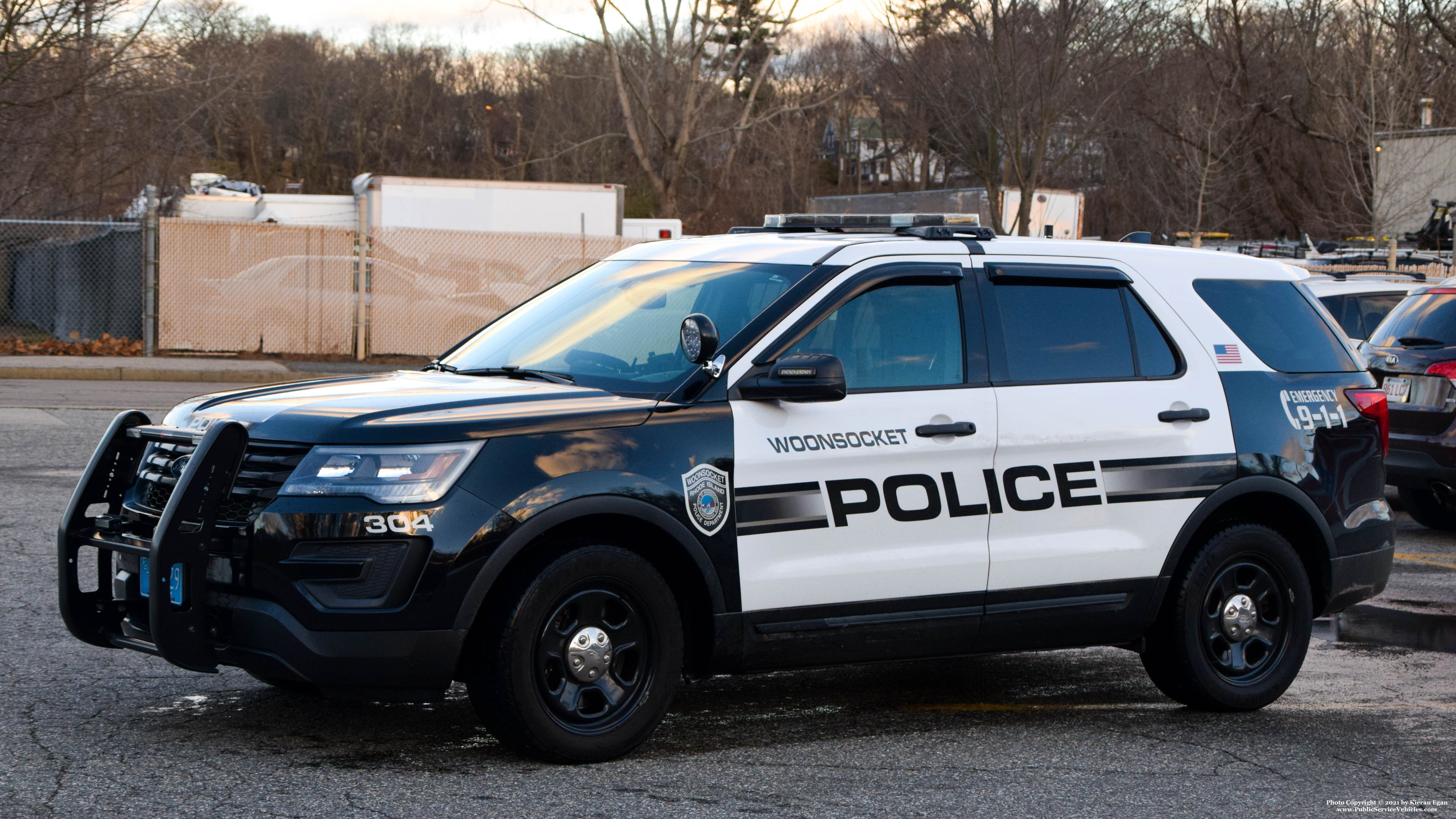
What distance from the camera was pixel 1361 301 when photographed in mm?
13672

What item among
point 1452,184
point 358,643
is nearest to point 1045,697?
point 358,643

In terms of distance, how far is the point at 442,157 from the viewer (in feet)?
274

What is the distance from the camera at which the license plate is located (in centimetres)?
1063

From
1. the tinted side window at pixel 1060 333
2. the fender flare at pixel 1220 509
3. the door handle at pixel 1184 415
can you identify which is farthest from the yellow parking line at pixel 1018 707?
the tinted side window at pixel 1060 333

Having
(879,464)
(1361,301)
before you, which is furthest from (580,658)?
(1361,301)

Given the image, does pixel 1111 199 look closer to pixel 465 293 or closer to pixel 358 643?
pixel 465 293

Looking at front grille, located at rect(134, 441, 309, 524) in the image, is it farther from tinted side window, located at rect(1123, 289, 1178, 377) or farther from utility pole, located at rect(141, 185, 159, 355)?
utility pole, located at rect(141, 185, 159, 355)

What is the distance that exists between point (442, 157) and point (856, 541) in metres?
81.2

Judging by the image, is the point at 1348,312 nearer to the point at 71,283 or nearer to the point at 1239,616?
the point at 1239,616

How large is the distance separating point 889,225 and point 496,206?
23888 mm

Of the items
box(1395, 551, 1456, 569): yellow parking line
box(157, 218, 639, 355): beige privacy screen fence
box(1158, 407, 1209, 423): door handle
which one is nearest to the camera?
box(1158, 407, 1209, 423): door handle

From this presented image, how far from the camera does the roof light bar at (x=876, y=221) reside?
6113 millimetres

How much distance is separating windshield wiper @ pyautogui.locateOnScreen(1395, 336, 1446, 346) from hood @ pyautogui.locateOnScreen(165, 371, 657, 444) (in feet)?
25.4

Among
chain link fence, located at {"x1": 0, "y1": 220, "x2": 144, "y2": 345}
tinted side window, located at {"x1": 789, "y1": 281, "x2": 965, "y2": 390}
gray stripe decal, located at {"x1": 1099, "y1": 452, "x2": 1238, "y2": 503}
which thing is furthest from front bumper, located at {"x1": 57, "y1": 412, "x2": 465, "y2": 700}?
chain link fence, located at {"x1": 0, "y1": 220, "x2": 144, "y2": 345}
